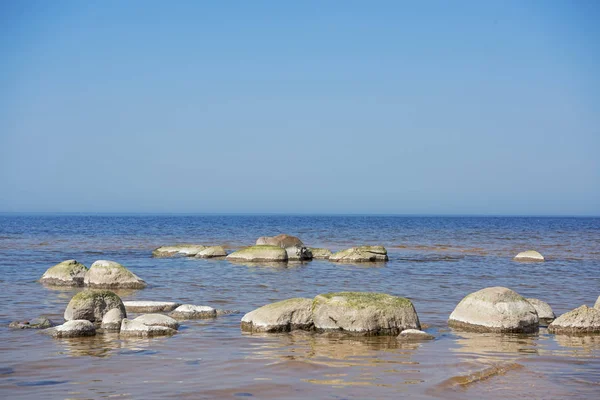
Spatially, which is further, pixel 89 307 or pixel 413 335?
pixel 89 307

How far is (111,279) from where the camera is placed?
21594mm

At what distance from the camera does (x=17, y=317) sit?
51.5 ft

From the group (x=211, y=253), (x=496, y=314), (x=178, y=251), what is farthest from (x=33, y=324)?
(x=178, y=251)

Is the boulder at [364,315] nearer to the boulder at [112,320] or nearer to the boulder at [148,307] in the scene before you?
the boulder at [112,320]

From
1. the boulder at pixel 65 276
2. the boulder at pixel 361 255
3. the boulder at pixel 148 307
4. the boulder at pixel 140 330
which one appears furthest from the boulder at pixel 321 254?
the boulder at pixel 140 330

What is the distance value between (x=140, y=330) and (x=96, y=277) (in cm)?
907

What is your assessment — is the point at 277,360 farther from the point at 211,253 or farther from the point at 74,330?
the point at 211,253

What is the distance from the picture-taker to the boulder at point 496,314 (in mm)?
13914

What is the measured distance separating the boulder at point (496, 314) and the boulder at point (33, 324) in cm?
863

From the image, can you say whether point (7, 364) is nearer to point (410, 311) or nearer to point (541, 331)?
point (410, 311)

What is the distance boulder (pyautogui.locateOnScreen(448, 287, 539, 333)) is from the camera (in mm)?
13914

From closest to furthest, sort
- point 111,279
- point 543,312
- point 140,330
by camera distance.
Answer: point 140,330
point 543,312
point 111,279

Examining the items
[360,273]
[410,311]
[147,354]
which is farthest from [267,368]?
[360,273]

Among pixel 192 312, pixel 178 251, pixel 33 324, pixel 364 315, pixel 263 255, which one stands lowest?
pixel 33 324
